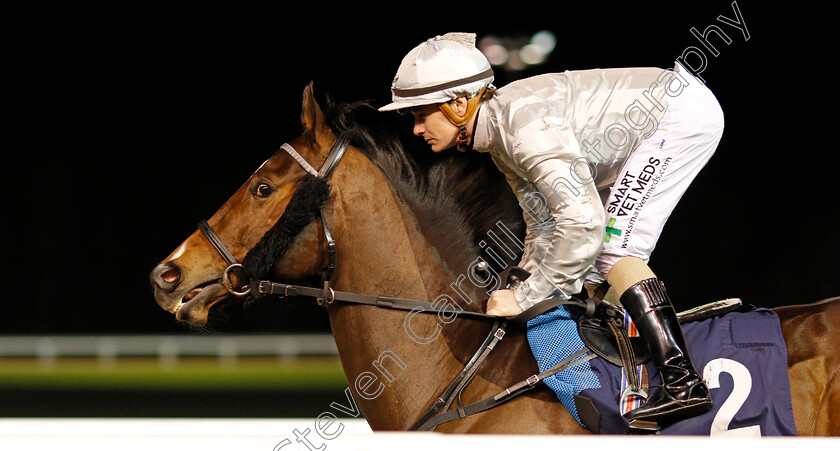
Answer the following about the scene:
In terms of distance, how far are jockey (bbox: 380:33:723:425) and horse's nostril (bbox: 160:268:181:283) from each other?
77cm

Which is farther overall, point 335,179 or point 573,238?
point 335,179

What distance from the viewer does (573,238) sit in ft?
6.37

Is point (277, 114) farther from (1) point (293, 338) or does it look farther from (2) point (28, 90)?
(1) point (293, 338)

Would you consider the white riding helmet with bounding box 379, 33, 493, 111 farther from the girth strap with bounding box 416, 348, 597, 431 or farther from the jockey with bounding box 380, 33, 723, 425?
the girth strap with bounding box 416, 348, 597, 431

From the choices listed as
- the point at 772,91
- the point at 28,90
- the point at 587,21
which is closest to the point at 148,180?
the point at 28,90

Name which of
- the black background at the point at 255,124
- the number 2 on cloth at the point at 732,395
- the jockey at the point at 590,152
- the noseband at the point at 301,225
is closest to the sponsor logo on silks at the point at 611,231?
the jockey at the point at 590,152

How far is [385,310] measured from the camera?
7.13ft

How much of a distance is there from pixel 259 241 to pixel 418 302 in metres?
0.49

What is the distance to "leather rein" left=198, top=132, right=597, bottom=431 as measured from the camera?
2.03 metres

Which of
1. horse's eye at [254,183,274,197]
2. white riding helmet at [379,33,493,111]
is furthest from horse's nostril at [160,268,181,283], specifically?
white riding helmet at [379,33,493,111]

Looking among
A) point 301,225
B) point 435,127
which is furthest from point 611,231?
point 301,225

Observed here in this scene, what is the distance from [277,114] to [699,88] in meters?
6.88

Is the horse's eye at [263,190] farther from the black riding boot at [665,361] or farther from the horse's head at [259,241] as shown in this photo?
the black riding boot at [665,361]

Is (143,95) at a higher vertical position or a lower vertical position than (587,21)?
higher
